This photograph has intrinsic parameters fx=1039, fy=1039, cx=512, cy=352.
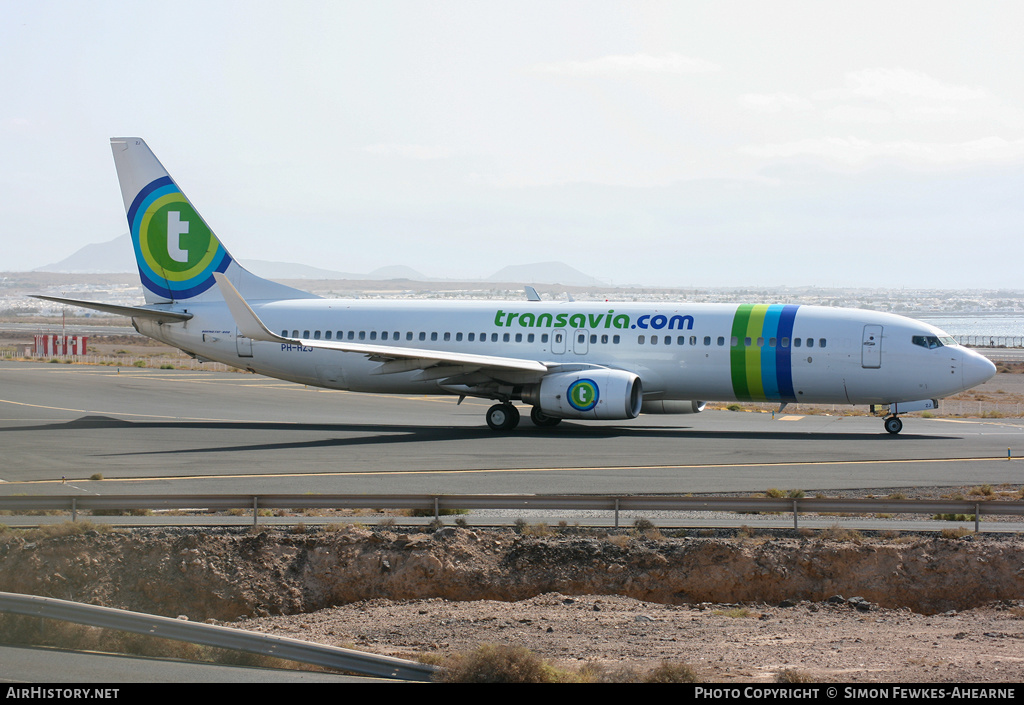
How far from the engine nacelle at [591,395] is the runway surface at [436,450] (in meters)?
0.80

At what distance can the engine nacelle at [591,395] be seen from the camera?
32.6m

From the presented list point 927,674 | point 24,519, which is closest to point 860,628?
point 927,674

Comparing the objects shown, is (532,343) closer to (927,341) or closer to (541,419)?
(541,419)

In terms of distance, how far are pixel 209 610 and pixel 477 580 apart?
4.24 meters

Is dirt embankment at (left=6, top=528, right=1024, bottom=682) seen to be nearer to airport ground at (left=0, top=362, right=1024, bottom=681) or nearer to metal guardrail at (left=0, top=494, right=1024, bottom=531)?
airport ground at (left=0, top=362, right=1024, bottom=681)

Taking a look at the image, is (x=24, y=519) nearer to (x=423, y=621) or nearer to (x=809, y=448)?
(x=423, y=621)

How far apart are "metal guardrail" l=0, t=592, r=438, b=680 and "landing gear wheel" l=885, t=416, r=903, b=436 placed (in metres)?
26.3

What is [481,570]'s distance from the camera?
1689 cm

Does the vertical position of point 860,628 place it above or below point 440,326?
below

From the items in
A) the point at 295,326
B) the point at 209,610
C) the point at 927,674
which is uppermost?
the point at 295,326

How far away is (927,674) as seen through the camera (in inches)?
421

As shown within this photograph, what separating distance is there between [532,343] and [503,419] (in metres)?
3.09

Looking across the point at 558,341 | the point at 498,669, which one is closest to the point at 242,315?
the point at 558,341

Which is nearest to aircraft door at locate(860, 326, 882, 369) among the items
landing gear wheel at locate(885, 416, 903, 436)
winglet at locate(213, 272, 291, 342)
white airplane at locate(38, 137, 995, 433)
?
white airplane at locate(38, 137, 995, 433)
